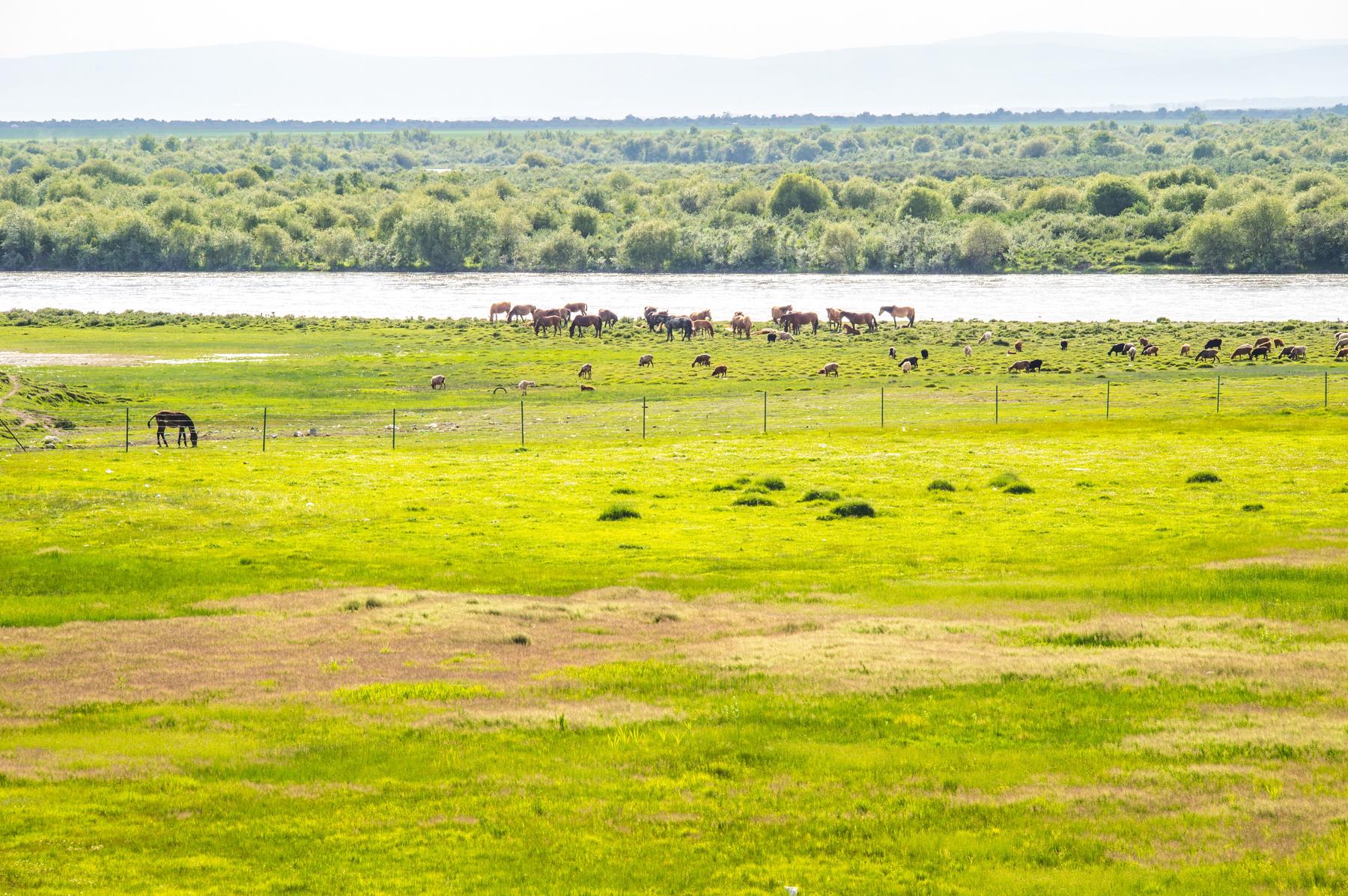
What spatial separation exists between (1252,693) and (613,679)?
855 centimetres

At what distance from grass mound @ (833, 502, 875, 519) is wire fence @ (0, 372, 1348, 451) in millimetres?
17380

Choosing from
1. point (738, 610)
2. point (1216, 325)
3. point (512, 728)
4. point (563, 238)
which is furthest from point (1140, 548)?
point (563, 238)

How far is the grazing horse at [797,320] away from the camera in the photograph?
4011 inches

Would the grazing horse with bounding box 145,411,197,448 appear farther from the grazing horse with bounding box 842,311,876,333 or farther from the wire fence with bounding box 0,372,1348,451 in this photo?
the grazing horse with bounding box 842,311,876,333

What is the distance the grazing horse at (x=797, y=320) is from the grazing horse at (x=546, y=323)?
16.1 metres

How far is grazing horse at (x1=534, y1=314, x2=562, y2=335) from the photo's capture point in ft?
331

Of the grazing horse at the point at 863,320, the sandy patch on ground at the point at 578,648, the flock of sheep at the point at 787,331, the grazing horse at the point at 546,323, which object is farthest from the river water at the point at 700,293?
the sandy patch on ground at the point at 578,648

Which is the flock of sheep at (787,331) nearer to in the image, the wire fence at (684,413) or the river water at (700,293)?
the wire fence at (684,413)

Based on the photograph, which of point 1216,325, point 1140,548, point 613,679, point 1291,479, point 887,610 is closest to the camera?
point 613,679

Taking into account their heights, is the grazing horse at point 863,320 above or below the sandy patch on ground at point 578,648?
above

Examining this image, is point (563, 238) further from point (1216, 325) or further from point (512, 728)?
point (512, 728)

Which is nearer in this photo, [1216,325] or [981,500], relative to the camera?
[981,500]

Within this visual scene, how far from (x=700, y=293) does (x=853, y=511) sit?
4436 inches

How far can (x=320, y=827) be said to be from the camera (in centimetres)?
1473
